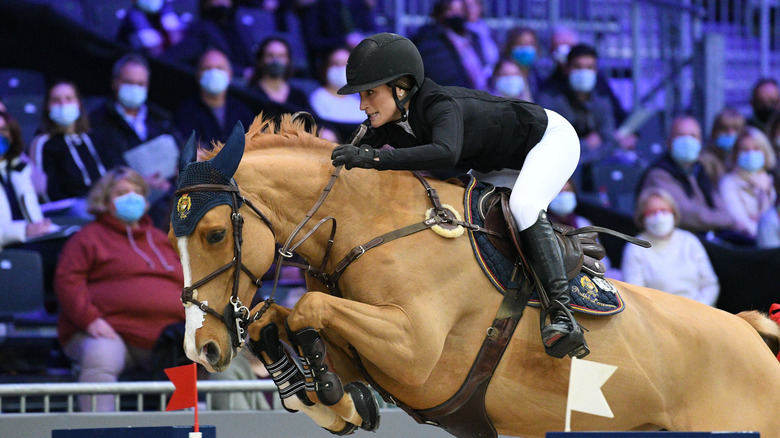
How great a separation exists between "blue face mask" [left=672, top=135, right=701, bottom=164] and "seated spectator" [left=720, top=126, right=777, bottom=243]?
45cm

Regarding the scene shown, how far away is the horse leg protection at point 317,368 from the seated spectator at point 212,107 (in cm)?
410

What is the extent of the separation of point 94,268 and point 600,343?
11.4 feet

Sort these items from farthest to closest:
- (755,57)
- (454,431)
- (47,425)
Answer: (755,57)
(47,425)
(454,431)

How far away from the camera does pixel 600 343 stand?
443cm

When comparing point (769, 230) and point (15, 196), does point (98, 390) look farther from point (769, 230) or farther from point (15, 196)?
point (769, 230)

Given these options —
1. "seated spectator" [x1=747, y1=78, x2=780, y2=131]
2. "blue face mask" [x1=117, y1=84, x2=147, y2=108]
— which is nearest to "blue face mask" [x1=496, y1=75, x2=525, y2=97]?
"seated spectator" [x1=747, y1=78, x2=780, y2=131]

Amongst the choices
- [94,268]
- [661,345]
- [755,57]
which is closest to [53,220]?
[94,268]

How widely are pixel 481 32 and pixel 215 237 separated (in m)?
6.38

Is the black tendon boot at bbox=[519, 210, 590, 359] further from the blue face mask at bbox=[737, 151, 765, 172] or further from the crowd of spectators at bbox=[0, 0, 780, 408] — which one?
the blue face mask at bbox=[737, 151, 765, 172]

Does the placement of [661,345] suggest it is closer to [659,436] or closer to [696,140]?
[659,436]

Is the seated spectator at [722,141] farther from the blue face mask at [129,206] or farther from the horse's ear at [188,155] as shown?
the horse's ear at [188,155]

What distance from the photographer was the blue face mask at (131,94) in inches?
291

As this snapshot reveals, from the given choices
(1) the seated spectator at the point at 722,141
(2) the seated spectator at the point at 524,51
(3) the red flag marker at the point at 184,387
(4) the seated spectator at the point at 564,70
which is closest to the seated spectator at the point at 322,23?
(2) the seated spectator at the point at 524,51

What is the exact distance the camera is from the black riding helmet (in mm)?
4059
